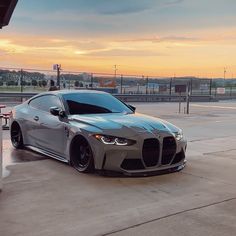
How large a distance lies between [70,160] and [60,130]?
0.66 meters

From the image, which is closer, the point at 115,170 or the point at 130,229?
the point at 130,229

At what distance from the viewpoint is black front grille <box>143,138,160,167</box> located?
6.95m

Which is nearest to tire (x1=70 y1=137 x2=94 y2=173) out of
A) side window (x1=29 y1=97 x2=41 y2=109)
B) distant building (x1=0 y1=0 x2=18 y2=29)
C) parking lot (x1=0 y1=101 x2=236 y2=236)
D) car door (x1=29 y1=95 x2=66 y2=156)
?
parking lot (x1=0 y1=101 x2=236 y2=236)

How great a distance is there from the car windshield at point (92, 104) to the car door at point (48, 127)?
0.25 metres

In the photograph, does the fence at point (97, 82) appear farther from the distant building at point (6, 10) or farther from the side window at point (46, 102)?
the distant building at point (6, 10)

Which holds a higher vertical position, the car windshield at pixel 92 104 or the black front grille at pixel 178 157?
the car windshield at pixel 92 104

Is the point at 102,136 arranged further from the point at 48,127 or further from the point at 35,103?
the point at 35,103

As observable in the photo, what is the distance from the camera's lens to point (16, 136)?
9.85 meters

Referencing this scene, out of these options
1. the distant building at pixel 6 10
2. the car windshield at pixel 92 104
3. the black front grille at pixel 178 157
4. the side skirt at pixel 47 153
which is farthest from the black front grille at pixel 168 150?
the distant building at pixel 6 10

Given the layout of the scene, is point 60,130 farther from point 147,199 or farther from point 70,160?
point 147,199

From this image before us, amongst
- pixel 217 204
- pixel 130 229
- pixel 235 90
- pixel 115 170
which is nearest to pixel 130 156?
pixel 115 170

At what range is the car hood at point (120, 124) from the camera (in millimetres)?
7004

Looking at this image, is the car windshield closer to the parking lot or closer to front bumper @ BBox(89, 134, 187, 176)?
the parking lot

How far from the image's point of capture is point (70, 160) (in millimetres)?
7590
